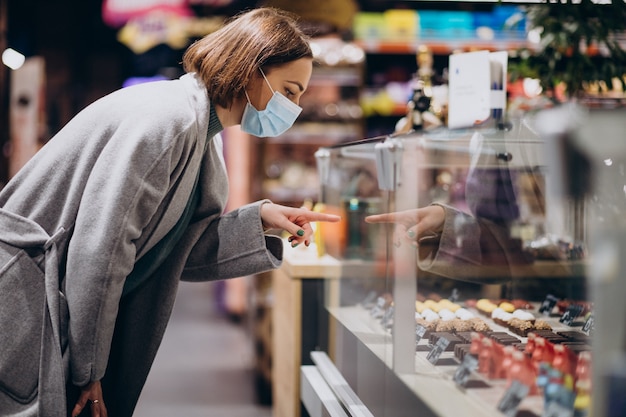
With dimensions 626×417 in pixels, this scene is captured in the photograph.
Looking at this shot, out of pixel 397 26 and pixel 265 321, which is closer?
pixel 265 321

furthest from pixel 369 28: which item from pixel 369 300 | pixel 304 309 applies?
pixel 369 300

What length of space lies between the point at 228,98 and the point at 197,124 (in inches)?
5.3

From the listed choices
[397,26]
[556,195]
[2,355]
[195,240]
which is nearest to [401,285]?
[195,240]

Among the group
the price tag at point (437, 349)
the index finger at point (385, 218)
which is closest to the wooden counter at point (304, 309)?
the index finger at point (385, 218)

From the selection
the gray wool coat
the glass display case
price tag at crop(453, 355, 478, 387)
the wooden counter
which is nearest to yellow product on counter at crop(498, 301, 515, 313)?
the glass display case

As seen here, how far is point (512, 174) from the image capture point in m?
2.25

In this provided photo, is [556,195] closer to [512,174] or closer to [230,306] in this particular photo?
[512,174]

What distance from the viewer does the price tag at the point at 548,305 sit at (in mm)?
2287

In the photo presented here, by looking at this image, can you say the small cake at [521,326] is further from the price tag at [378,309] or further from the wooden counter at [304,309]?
the wooden counter at [304,309]

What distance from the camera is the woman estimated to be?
171 centimetres

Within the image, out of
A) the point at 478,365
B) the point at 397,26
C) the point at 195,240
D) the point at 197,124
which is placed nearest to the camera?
the point at 478,365

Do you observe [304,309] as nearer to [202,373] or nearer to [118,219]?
[118,219]

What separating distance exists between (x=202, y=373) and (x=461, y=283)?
3485 millimetres

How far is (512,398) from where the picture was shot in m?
1.37
